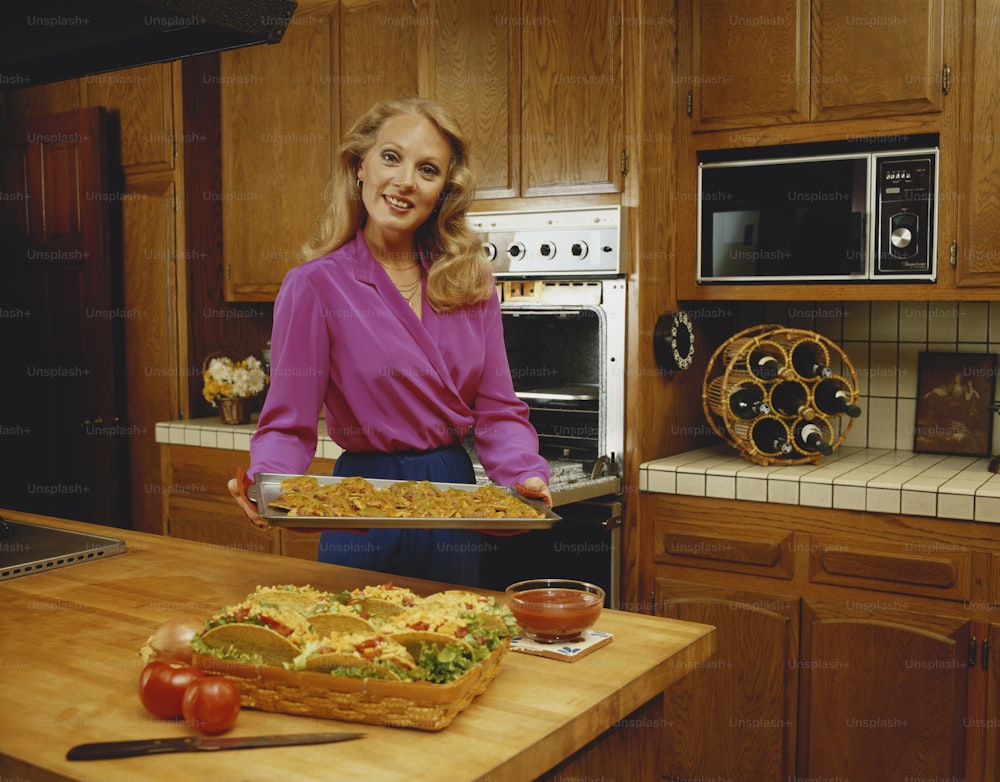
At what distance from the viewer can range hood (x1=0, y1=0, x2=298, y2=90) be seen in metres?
1.63

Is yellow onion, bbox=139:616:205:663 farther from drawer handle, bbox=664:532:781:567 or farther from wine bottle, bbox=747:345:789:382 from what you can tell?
wine bottle, bbox=747:345:789:382

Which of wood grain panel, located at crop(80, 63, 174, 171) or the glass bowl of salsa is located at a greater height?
wood grain panel, located at crop(80, 63, 174, 171)

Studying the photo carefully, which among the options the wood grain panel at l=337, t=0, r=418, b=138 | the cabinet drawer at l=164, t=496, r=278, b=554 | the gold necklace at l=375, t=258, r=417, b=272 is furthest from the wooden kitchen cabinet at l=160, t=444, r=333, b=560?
the gold necklace at l=375, t=258, r=417, b=272

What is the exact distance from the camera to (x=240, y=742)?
1116mm

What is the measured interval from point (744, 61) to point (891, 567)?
5.00ft

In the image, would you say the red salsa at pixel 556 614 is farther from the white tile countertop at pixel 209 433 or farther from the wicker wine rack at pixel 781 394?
the white tile countertop at pixel 209 433

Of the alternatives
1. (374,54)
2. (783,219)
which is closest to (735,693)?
(783,219)

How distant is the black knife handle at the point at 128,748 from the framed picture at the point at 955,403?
263 centimetres

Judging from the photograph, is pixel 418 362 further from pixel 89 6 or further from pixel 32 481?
pixel 32 481

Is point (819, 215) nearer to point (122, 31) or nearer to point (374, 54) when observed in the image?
point (374, 54)

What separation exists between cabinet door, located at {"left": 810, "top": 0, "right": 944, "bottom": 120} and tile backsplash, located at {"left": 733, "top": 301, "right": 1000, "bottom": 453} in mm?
673

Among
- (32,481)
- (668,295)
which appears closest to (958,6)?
(668,295)

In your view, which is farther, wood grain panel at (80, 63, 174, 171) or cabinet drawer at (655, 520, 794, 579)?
wood grain panel at (80, 63, 174, 171)

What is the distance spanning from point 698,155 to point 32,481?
10.4 feet
